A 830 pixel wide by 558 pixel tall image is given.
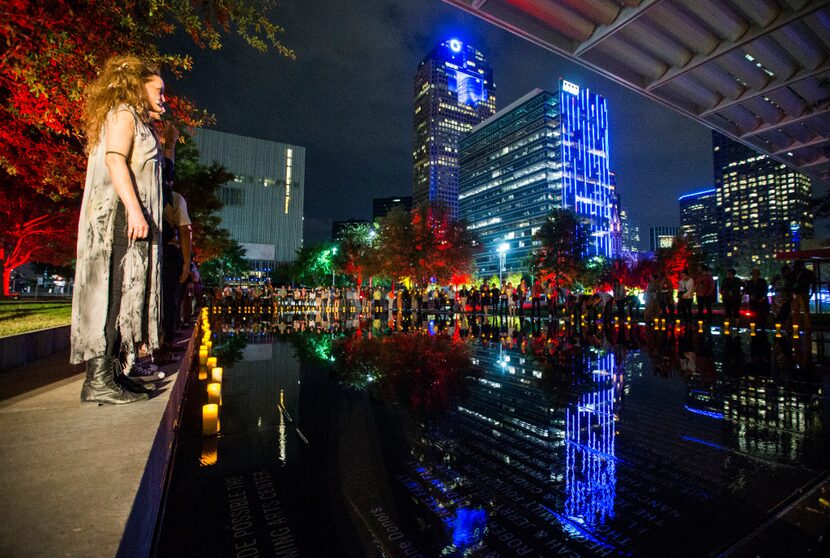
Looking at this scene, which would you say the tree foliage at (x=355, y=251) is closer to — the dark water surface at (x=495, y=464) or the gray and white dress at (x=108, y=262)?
the dark water surface at (x=495, y=464)

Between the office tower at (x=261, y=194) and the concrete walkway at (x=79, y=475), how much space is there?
8673 centimetres

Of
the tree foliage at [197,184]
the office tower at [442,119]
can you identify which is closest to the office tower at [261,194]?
the tree foliage at [197,184]

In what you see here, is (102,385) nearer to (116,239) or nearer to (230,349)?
(116,239)

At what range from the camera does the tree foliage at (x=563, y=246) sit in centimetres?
4891

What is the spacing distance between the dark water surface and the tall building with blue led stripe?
111 metres

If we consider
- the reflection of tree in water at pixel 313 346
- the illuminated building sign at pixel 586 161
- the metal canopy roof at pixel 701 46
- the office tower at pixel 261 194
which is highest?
the illuminated building sign at pixel 586 161

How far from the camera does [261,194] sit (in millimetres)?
85625

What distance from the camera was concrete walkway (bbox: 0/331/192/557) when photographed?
126 centimetres

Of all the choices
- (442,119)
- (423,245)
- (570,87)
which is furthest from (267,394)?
(442,119)

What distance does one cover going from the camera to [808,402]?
171 inches

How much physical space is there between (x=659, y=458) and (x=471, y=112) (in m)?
210

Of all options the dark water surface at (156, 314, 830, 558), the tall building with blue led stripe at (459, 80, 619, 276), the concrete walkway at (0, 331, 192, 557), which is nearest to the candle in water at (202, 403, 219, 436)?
the dark water surface at (156, 314, 830, 558)

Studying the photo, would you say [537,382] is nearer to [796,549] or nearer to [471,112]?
[796,549]

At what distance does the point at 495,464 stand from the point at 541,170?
12973cm
